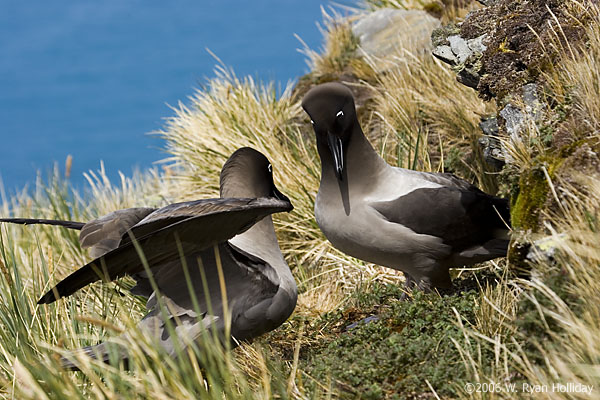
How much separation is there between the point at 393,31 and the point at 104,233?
271 inches

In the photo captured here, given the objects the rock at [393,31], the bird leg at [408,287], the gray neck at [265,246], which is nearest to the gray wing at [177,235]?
the gray neck at [265,246]

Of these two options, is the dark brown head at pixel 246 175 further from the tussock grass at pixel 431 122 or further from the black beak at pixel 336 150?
the tussock grass at pixel 431 122

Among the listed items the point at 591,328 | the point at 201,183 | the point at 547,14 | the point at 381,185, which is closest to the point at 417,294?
the point at 381,185

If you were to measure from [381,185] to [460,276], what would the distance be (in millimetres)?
1085

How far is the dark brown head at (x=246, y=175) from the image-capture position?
14.0ft

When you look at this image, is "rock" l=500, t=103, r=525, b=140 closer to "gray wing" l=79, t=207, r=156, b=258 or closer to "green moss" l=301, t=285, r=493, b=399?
"green moss" l=301, t=285, r=493, b=399

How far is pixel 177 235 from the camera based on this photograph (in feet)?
10.2

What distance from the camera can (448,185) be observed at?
438cm

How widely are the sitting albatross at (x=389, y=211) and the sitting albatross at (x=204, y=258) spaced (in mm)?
430

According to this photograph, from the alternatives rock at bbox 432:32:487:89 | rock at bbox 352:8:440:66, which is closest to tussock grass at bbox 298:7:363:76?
rock at bbox 352:8:440:66

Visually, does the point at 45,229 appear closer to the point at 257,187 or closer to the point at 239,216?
the point at 257,187

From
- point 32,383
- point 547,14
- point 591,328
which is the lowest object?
point 591,328

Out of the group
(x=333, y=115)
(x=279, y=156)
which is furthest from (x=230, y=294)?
(x=279, y=156)

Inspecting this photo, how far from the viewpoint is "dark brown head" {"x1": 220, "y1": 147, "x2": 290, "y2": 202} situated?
4.27 m
